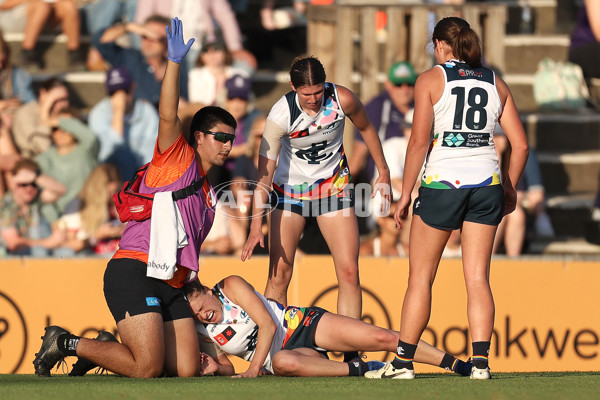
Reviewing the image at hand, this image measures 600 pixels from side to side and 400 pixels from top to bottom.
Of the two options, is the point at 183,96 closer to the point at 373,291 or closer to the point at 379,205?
the point at 379,205

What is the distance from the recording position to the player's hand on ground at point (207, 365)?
273 inches

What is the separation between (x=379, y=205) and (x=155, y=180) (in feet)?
12.2

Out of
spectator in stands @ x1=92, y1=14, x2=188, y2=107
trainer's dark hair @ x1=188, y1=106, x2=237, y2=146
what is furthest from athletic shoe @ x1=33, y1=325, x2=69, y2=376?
spectator in stands @ x1=92, y1=14, x2=188, y2=107

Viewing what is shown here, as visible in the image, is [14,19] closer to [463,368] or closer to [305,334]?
[305,334]

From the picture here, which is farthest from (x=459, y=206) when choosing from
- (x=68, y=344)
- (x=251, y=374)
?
(x=68, y=344)

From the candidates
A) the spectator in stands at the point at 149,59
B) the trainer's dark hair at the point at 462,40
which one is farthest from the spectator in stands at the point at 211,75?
→ the trainer's dark hair at the point at 462,40

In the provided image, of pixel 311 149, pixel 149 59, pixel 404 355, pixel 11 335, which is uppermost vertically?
pixel 149 59

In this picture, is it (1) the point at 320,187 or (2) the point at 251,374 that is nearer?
(2) the point at 251,374

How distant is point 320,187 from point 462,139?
1416 millimetres

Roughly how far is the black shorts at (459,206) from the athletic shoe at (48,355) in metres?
2.46

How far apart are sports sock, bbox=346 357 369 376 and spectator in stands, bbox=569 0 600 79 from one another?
5.61 m

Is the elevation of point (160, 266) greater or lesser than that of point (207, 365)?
greater

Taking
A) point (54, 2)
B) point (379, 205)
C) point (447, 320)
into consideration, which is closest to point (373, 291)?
point (447, 320)

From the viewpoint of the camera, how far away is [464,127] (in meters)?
6.04
